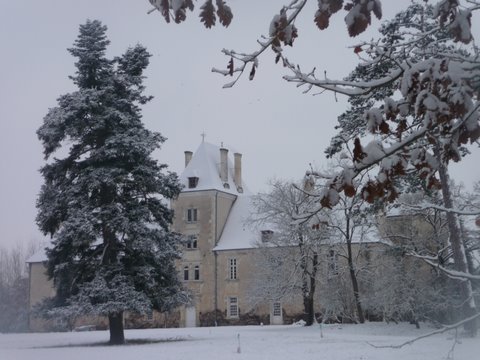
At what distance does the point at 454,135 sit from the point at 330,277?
32894 mm

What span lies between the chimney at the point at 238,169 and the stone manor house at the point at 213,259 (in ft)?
0.65

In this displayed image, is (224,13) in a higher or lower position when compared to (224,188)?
lower

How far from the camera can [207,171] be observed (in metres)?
50.3

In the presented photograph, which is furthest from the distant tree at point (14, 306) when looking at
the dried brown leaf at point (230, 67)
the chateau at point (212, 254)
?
the dried brown leaf at point (230, 67)

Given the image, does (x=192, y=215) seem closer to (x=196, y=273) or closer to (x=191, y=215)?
(x=191, y=215)

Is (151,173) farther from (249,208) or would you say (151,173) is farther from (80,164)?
(249,208)

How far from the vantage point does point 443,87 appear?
3395 mm

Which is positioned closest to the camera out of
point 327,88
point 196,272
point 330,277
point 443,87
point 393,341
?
point 443,87

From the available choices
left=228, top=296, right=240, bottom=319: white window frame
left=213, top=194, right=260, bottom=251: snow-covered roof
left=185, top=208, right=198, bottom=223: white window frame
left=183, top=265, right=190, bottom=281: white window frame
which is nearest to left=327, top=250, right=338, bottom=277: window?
left=213, top=194, right=260, bottom=251: snow-covered roof

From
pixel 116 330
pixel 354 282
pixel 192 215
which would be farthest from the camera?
pixel 192 215

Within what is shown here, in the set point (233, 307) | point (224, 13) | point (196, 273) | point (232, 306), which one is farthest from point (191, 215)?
point (224, 13)

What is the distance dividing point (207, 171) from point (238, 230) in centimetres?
573

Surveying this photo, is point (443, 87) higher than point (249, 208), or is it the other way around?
point (249, 208)

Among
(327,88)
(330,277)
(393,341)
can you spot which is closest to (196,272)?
(330,277)
